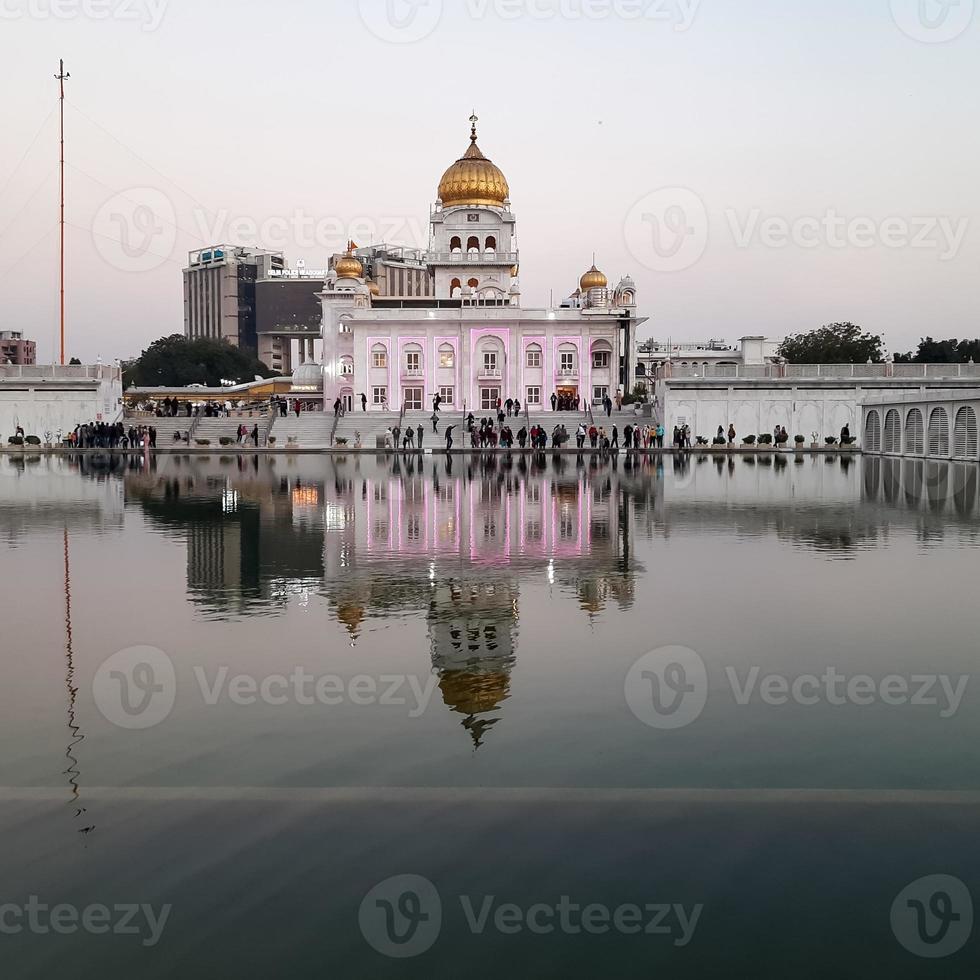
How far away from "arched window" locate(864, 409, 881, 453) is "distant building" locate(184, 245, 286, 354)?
406 feet

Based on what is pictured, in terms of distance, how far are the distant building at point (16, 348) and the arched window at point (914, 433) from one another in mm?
150073

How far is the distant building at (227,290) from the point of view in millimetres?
164125

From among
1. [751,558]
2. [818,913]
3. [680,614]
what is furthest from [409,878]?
[751,558]

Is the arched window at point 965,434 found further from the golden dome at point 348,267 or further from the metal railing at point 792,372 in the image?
the golden dome at point 348,267

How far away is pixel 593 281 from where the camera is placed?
74000 mm

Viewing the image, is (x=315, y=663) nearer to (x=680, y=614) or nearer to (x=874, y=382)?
(x=680, y=614)

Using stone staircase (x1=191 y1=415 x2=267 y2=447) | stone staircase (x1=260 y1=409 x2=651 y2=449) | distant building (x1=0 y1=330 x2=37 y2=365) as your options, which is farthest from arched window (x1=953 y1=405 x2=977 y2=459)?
distant building (x1=0 y1=330 x2=37 y2=365)

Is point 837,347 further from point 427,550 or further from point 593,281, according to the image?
point 427,550

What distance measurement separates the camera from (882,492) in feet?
82.8

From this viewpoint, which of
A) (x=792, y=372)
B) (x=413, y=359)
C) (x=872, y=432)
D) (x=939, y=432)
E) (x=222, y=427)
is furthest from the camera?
(x=413, y=359)

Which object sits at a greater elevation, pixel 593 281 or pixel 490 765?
pixel 593 281

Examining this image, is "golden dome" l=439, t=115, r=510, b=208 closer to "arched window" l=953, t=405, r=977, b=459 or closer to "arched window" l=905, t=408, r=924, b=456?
"arched window" l=905, t=408, r=924, b=456

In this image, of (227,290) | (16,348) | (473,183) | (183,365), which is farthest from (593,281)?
(16,348)

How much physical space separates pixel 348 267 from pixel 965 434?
156 feet
